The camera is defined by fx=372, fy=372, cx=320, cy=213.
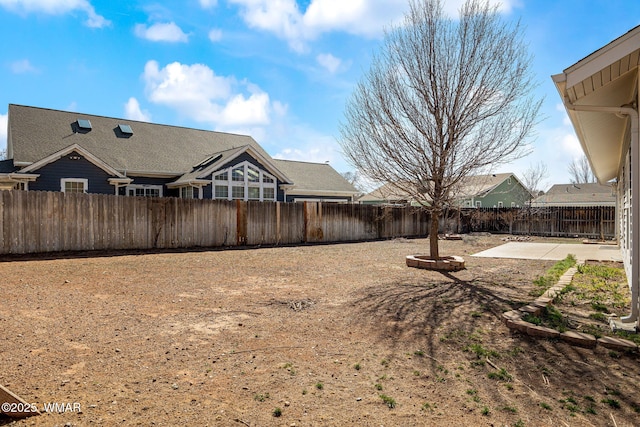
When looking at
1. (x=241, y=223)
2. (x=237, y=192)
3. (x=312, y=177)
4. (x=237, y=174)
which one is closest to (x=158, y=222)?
(x=241, y=223)

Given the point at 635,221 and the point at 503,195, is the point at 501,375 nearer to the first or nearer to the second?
the point at 635,221

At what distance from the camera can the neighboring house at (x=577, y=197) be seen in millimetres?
35628

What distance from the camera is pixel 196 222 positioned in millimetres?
13039

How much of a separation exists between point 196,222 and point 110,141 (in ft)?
32.3

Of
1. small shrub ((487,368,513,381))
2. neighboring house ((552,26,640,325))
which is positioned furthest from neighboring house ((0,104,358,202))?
small shrub ((487,368,513,381))

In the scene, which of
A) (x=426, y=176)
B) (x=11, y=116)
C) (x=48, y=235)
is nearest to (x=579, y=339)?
(x=426, y=176)

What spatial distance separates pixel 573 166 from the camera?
50.2 metres

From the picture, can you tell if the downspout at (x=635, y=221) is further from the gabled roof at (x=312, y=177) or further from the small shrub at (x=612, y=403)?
the gabled roof at (x=312, y=177)

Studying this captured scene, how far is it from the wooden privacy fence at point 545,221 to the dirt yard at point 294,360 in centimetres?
1743

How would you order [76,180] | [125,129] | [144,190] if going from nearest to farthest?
1. [76,180]
2. [144,190]
3. [125,129]

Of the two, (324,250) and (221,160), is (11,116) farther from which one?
(324,250)

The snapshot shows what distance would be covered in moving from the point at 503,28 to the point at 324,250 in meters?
8.42

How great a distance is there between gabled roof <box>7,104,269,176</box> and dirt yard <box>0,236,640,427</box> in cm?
1297

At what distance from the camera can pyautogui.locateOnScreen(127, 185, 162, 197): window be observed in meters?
18.5
